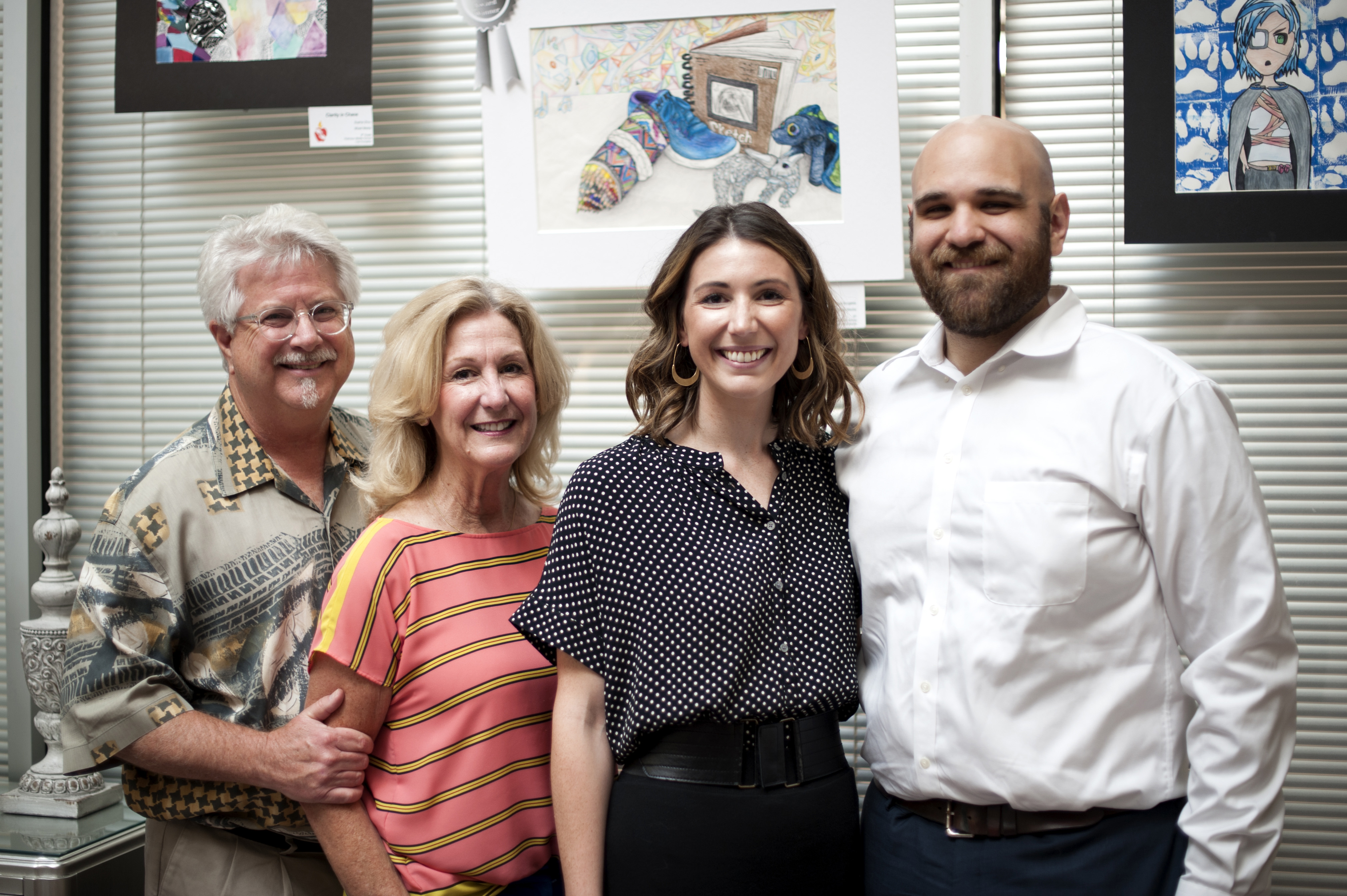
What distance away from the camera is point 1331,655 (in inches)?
83.5

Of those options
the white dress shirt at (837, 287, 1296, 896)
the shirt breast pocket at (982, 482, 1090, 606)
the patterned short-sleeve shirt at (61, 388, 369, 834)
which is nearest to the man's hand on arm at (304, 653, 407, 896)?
the patterned short-sleeve shirt at (61, 388, 369, 834)

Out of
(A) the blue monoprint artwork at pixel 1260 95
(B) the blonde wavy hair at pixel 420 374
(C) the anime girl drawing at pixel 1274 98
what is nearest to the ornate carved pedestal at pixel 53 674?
(B) the blonde wavy hair at pixel 420 374

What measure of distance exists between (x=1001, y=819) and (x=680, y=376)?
0.91 meters

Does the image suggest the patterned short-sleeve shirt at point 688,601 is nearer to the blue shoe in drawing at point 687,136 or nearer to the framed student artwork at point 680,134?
the framed student artwork at point 680,134

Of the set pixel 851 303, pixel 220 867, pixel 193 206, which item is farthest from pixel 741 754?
pixel 193 206

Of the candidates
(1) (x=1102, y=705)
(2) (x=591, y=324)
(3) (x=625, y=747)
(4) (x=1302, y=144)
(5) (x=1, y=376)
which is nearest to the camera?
(1) (x=1102, y=705)

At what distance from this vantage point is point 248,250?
1.80 m

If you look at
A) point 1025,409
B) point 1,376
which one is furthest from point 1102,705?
point 1,376

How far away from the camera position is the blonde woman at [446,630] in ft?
4.98

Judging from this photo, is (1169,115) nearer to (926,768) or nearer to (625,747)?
(926,768)

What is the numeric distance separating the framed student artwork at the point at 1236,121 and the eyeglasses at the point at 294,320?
5.56ft

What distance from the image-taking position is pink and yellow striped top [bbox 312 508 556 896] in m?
1.51

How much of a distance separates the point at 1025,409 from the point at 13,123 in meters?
2.62

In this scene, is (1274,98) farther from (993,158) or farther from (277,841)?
(277,841)
